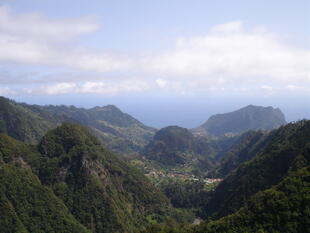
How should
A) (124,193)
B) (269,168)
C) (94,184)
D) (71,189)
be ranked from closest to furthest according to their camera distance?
(269,168) < (71,189) < (94,184) < (124,193)

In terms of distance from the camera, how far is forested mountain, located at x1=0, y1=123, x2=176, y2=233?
75.0 meters

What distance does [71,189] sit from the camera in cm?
8762

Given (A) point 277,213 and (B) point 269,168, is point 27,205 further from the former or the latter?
(B) point 269,168

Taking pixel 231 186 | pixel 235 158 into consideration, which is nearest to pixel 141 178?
pixel 231 186

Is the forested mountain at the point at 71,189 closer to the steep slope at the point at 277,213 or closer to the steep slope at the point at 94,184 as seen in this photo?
the steep slope at the point at 94,184

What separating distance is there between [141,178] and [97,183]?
2375 cm

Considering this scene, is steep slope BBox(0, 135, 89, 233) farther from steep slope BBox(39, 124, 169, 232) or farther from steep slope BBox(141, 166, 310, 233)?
steep slope BBox(141, 166, 310, 233)

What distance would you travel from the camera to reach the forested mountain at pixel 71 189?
246ft

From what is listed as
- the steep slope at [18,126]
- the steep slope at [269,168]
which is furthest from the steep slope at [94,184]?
the steep slope at [18,126]

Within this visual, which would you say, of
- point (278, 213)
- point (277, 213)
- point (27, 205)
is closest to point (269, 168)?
point (277, 213)

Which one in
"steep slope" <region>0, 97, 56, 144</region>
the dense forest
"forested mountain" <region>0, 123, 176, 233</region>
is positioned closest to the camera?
the dense forest

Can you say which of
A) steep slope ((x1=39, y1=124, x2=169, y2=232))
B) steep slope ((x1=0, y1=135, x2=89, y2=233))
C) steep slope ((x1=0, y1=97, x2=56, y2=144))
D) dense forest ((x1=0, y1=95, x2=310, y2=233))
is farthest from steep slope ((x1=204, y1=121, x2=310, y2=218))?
steep slope ((x1=0, y1=97, x2=56, y2=144))

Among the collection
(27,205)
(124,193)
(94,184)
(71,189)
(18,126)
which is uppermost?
(18,126)

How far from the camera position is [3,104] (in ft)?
522
